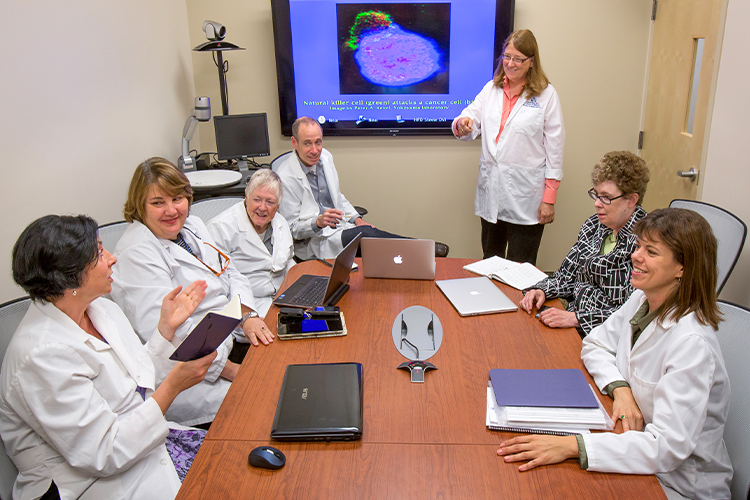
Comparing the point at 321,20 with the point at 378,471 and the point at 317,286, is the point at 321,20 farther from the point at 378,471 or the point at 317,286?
the point at 378,471

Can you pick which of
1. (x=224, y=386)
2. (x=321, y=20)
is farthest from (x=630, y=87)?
(x=224, y=386)

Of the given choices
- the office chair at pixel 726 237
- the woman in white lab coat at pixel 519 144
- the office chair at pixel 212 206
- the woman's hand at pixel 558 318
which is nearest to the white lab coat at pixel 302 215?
the office chair at pixel 212 206

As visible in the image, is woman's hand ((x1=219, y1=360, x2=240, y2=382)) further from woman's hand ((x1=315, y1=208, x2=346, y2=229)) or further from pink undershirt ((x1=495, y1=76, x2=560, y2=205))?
pink undershirt ((x1=495, y1=76, x2=560, y2=205))

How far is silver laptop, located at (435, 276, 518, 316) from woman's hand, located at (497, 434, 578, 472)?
74cm

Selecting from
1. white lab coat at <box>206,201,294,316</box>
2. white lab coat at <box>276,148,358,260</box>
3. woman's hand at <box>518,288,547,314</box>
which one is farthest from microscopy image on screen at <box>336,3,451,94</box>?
woman's hand at <box>518,288,547,314</box>

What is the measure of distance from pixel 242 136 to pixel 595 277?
8.04ft

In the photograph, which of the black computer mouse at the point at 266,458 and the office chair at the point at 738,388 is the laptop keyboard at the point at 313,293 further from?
the office chair at the point at 738,388

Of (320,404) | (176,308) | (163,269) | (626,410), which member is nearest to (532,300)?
(626,410)

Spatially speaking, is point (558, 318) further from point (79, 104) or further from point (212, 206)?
point (79, 104)

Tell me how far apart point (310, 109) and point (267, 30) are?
0.62 meters

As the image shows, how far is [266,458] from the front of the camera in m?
1.28

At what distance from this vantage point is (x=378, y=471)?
50.3 inches

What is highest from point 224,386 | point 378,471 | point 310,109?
point 310,109

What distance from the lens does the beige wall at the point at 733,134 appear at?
94.9 inches
